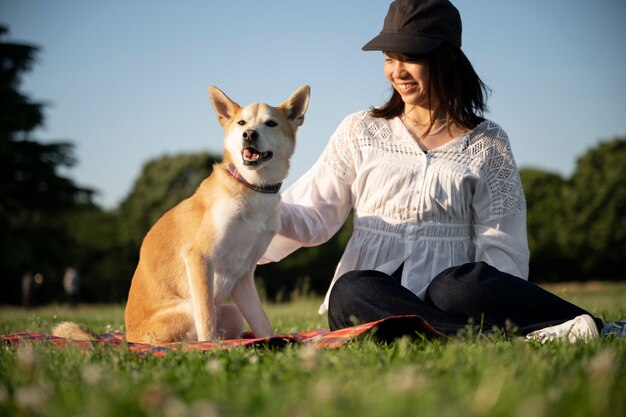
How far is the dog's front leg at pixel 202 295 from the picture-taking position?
356cm

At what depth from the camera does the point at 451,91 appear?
14.2 ft

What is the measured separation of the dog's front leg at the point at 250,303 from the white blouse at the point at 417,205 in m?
0.35

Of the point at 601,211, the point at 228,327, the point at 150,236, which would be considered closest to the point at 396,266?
the point at 228,327

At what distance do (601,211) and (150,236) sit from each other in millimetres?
28649

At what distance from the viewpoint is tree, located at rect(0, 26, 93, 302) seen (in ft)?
76.3

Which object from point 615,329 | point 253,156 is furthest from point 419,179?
point 615,329

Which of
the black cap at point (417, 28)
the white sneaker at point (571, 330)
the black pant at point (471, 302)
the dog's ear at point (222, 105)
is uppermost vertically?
the black cap at point (417, 28)

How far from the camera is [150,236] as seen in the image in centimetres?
404

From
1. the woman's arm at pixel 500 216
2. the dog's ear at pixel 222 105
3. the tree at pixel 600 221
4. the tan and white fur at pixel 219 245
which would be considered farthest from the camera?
the tree at pixel 600 221

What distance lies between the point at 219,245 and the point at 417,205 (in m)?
1.33

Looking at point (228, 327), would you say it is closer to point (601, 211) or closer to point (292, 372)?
point (292, 372)

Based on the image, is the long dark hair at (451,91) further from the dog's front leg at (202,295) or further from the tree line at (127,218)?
the tree line at (127,218)

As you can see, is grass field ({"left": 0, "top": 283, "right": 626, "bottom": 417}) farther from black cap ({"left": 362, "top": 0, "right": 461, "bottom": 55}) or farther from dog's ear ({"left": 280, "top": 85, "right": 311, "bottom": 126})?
black cap ({"left": 362, "top": 0, "right": 461, "bottom": 55})

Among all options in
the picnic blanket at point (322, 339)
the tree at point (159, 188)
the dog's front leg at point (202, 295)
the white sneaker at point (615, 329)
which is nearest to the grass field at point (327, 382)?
the picnic blanket at point (322, 339)
